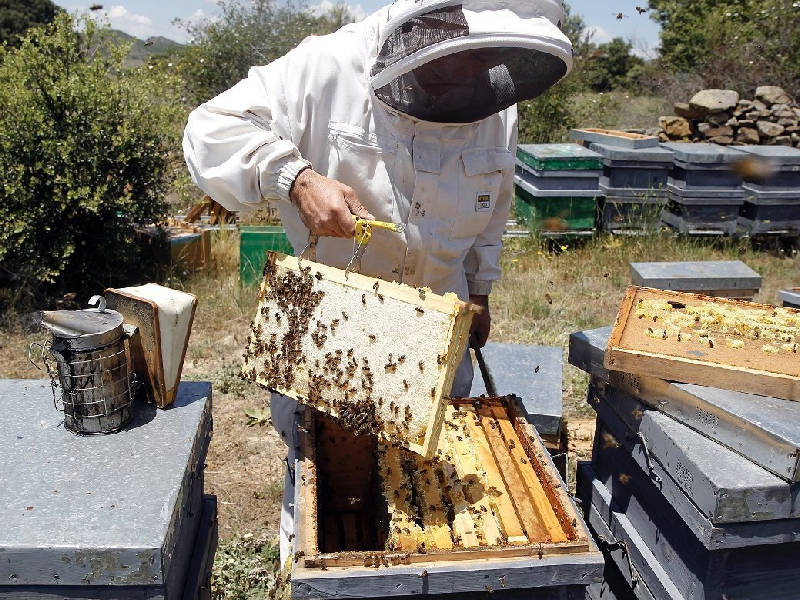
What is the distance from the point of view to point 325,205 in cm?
208

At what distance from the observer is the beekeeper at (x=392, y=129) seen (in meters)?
1.99

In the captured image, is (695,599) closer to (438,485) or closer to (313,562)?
(438,485)

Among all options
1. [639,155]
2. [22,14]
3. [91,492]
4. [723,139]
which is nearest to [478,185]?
[91,492]

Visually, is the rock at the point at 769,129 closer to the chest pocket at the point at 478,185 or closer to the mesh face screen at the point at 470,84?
the chest pocket at the point at 478,185

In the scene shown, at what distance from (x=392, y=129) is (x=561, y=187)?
4.96 metres

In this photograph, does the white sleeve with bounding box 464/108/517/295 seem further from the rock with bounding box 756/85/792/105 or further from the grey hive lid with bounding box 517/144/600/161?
the rock with bounding box 756/85/792/105

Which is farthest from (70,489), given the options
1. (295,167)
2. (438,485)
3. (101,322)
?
(295,167)

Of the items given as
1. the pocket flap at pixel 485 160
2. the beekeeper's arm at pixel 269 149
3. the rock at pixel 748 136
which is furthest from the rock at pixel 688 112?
the beekeeper's arm at pixel 269 149

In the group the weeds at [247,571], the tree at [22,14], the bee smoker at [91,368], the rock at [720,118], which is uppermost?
the tree at [22,14]

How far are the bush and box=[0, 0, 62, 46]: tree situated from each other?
2362cm

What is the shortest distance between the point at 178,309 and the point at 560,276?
17.4 feet

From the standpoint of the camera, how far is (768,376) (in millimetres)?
1915

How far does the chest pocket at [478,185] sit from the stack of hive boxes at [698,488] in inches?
23.4

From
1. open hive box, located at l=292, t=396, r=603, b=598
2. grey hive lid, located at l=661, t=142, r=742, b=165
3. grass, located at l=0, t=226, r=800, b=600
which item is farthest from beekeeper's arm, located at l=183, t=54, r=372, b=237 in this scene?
grey hive lid, located at l=661, t=142, r=742, b=165
